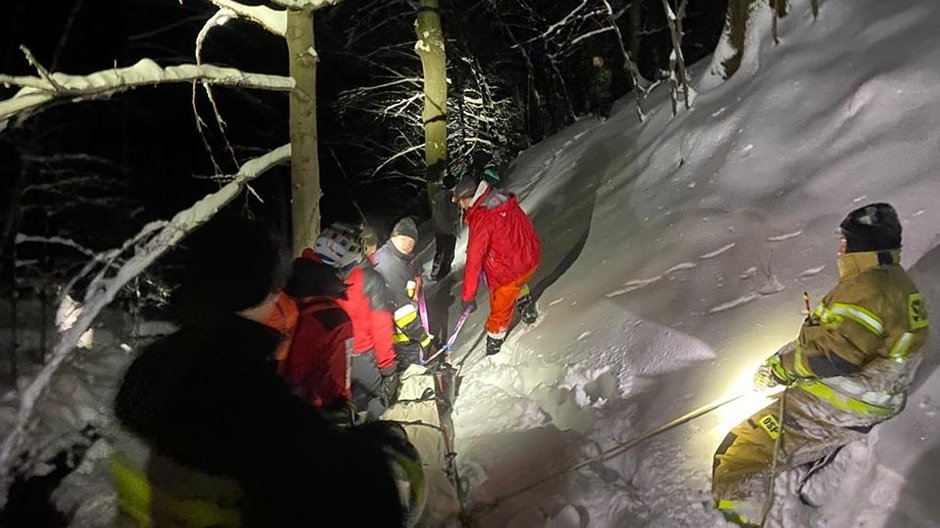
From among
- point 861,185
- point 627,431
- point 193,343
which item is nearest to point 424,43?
point 861,185

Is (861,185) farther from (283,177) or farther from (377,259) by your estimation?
(283,177)

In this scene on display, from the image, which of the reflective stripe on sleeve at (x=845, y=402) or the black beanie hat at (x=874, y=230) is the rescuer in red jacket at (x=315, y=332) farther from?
the black beanie hat at (x=874, y=230)

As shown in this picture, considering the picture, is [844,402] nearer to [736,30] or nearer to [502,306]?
[502,306]

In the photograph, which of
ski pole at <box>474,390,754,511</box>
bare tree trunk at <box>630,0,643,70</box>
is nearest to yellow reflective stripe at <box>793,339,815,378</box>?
ski pole at <box>474,390,754,511</box>

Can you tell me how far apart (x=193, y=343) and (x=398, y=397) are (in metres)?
2.15

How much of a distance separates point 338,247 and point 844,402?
102 inches

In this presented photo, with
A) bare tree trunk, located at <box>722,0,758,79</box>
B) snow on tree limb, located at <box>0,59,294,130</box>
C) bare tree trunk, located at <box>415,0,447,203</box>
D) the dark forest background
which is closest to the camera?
snow on tree limb, located at <box>0,59,294,130</box>

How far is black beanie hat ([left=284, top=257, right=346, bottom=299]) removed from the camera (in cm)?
338

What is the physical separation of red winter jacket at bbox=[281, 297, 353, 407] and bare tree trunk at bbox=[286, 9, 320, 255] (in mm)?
3521

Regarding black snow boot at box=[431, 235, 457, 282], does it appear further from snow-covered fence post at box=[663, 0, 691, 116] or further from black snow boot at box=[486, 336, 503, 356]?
snow-covered fence post at box=[663, 0, 691, 116]

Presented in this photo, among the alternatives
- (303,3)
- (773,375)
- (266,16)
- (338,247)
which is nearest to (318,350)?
(338,247)

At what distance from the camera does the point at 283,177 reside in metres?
28.2

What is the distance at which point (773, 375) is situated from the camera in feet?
11.6

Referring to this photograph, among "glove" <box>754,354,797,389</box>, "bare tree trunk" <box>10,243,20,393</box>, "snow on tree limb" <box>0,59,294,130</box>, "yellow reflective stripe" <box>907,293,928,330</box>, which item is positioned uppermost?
"snow on tree limb" <box>0,59,294,130</box>
